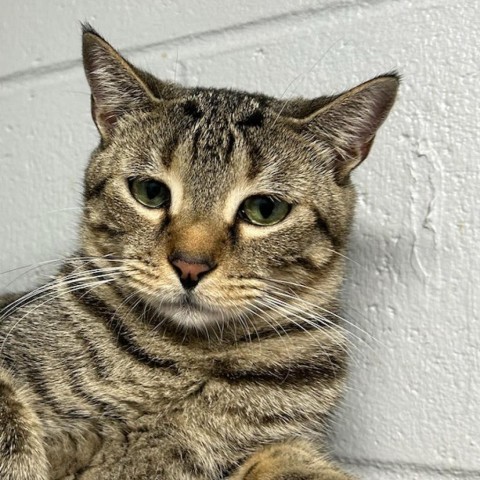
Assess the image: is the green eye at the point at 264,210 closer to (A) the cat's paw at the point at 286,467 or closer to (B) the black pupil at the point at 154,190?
(B) the black pupil at the point at 154,190

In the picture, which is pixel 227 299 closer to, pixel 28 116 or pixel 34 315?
pixel 34 315

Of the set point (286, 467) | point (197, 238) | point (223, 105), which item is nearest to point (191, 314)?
point (197, 238)

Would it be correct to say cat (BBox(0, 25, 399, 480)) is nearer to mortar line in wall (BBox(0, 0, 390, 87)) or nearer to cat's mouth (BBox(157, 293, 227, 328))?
cat's mouth (BBox(157, 293, 227, 328))

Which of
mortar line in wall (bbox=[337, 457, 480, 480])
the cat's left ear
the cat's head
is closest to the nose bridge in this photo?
the cat's head

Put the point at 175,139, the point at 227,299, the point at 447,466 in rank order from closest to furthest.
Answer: the point at 227,299
the point at 175,139
the point at 447,466

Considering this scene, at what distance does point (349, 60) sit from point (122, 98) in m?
0.46

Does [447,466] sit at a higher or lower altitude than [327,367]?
lower

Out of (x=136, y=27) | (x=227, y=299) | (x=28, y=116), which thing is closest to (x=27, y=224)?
(x=28, y=116)

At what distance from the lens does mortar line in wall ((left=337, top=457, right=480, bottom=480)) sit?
1210 millimetres

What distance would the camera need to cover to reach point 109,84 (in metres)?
1.17

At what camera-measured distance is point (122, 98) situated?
1182 millimetres

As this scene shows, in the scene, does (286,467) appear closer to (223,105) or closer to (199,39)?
(223,105)

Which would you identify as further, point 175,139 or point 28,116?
point 28,116

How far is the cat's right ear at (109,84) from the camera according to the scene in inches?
44.7
